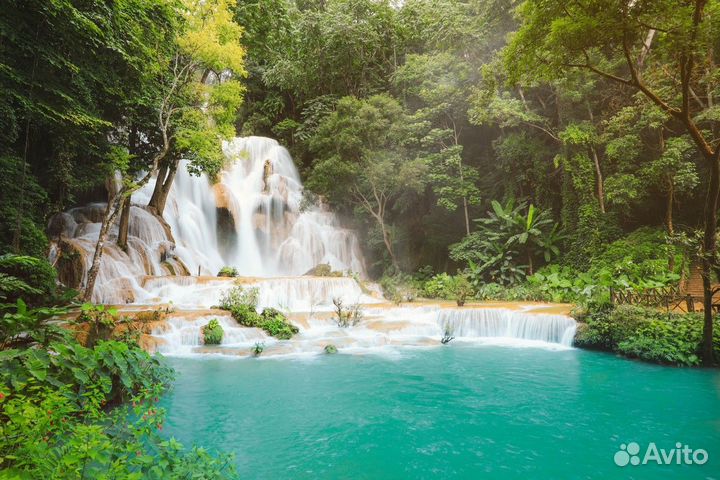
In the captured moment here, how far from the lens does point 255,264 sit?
2308cm

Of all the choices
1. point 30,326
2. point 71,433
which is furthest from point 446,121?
point 71,433

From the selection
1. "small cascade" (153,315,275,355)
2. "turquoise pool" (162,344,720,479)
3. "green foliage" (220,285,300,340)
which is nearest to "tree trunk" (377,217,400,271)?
"green foliage" (220,285,300,340)

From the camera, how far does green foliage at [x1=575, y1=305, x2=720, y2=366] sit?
28.3 feet

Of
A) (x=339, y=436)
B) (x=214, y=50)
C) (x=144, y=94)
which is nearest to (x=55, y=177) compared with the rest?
(x=144, y=94)

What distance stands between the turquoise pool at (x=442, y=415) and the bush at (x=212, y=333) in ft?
4.23

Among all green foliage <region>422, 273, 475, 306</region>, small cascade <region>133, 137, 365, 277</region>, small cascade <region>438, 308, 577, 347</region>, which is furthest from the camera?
small cascade <region>133, 137, 365, 277</region>

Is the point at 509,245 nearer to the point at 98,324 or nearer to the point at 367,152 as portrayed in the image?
the point at 367,152

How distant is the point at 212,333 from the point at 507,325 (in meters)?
8.82

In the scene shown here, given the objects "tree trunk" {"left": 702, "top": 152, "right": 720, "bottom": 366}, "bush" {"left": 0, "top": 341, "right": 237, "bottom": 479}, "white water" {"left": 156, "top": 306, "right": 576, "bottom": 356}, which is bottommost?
"white water" {"left": 156, "top": 306, "right": 576, "bottom": 356}

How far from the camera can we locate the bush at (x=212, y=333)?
35.1 ft

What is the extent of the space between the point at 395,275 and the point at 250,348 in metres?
13.6

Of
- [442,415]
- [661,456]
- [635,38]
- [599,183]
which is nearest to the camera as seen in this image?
[661,456]

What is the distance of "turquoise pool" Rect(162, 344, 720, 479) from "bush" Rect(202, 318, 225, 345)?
4.23 feet

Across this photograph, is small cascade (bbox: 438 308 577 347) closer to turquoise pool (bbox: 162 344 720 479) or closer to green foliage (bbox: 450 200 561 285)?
turquoise pool (bbox: 162 344 720 479)
